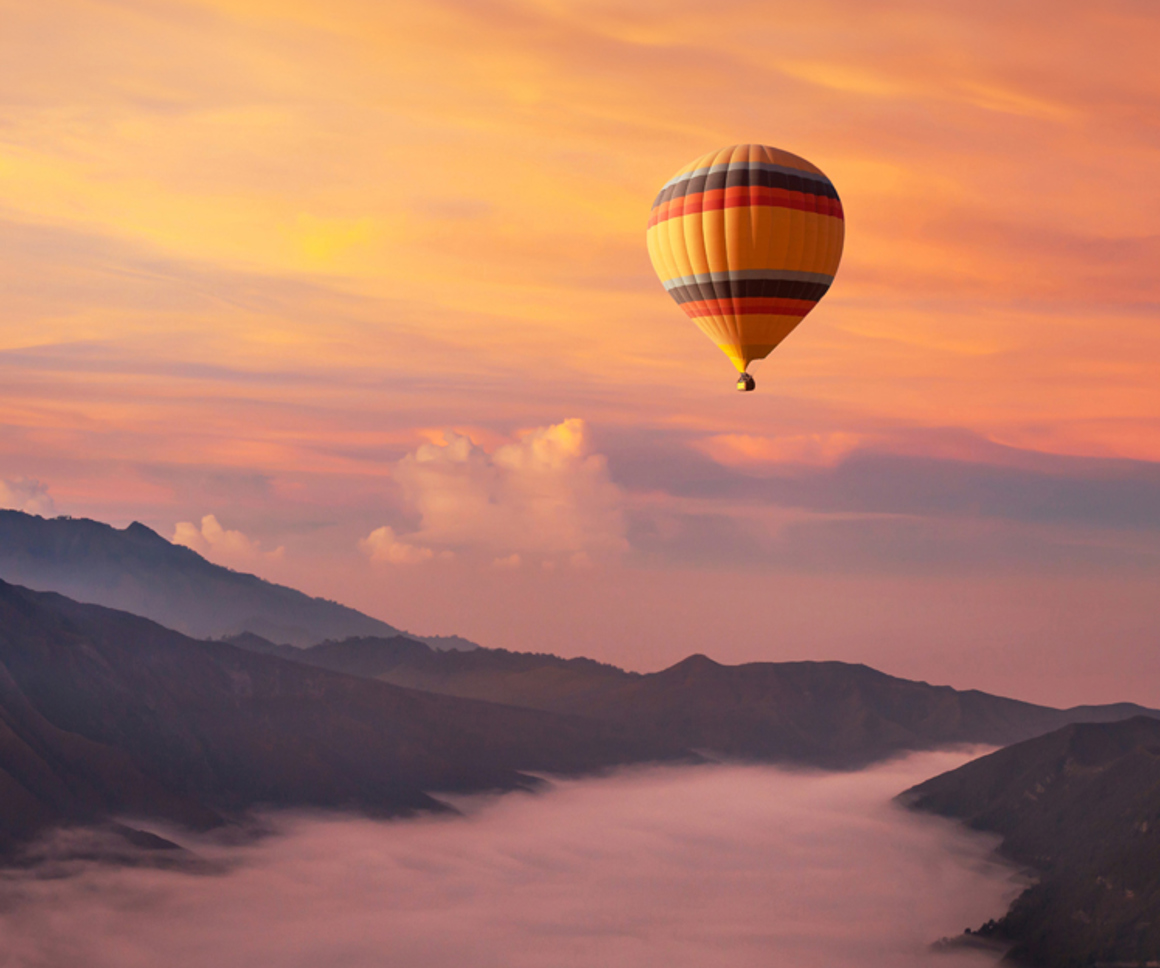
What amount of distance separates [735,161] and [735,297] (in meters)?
11.4

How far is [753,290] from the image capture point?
10056cm

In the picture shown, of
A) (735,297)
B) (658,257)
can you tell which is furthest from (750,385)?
(658,257)

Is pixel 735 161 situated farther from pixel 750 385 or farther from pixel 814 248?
pixel 750 385

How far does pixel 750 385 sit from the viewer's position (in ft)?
335

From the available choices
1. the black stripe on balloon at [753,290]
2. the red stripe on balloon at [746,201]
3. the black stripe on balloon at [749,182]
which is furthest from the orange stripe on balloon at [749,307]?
the black stripe on balloon at [749,182]

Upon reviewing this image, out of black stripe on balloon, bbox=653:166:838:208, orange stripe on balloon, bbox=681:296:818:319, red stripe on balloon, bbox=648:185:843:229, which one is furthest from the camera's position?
orange stripe on balloon, bbox=681:296:818:319

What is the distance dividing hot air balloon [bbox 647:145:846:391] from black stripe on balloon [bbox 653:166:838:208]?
0.08 meters

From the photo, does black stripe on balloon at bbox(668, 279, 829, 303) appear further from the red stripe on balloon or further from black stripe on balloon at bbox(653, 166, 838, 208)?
black stripe on balloon at bbox(653, 166, 838, 208)

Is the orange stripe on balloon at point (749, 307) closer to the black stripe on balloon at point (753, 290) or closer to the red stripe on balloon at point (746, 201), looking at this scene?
the black stripe on balloon at point (753, 290)

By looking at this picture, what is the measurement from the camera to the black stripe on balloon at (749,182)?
99.7 meters

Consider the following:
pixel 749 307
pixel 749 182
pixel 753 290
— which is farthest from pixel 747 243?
pixel 749 307

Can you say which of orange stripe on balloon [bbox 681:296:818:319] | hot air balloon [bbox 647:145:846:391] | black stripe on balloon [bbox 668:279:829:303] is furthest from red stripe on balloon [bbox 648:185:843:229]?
orange stripe on balloon [bbox 681:296:818:319]

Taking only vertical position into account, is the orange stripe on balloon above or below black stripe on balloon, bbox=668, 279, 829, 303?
below

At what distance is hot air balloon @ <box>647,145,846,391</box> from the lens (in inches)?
3927
